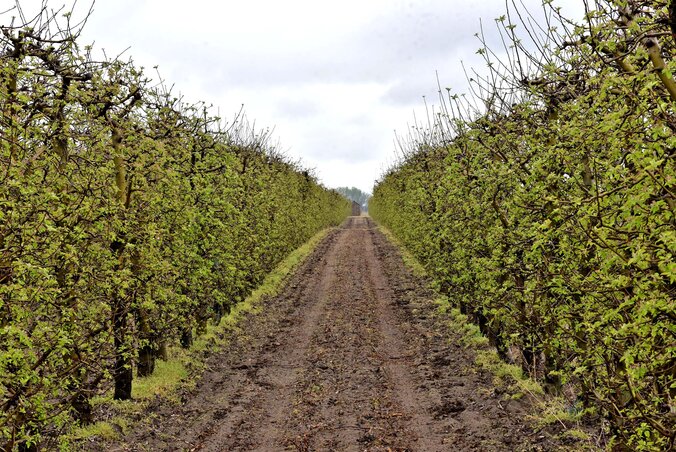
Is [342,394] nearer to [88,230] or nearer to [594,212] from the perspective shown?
[88,230]

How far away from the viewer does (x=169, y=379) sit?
41.0 ft

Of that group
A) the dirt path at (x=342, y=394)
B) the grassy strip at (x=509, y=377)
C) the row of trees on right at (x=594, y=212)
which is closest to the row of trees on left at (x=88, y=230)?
the dirt path at (x=342, y=394)

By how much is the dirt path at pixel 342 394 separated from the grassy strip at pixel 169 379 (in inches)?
13.0

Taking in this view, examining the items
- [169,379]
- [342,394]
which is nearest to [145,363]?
[169,379]

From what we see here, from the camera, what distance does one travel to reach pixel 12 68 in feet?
23.1

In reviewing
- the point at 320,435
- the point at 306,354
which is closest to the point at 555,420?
the point at 320,435

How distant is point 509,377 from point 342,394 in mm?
3646

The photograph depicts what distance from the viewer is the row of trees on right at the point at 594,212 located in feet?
14.9

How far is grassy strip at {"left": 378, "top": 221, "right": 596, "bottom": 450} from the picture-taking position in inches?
364

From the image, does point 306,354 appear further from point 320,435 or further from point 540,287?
point 540,287

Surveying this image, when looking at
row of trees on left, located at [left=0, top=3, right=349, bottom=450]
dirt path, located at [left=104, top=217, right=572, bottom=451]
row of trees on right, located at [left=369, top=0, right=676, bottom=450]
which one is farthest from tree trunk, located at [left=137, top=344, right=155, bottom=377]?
row of trees on right, located at [left=369, top=0, right=676, bottom=450]

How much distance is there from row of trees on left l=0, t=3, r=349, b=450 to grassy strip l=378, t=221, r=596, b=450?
6.66 meters

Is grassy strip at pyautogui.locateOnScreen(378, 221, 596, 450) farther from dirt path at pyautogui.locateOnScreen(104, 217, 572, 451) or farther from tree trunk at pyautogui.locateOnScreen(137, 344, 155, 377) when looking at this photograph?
tree trunk at pyautogui.locateOnScreen(137, 344, 155, 377)

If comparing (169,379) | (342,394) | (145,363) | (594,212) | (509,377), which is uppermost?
(594,212)
